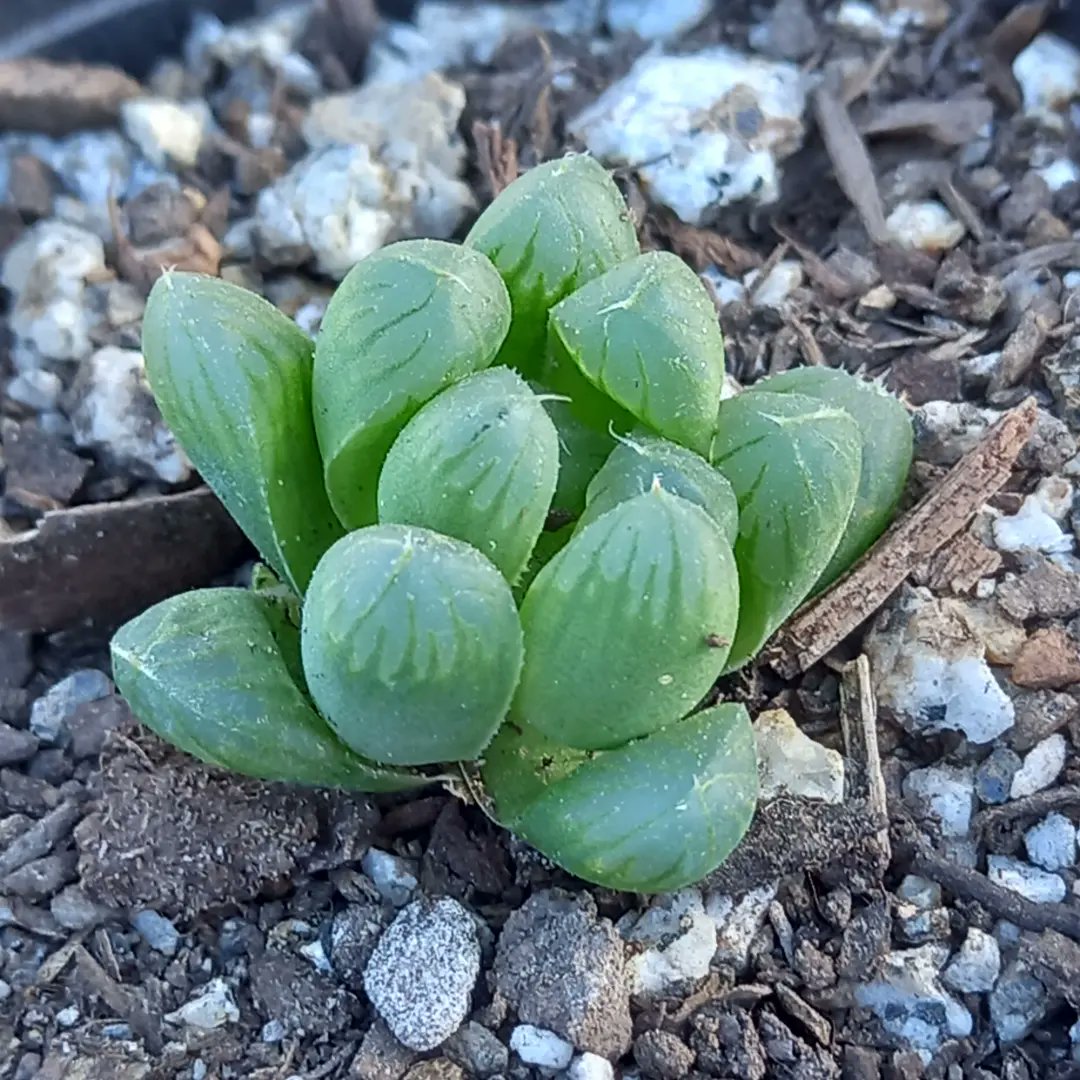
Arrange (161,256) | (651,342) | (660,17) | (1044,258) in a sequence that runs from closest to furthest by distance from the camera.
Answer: (651,342) < (1044,258) < (161,256) < (660,17)

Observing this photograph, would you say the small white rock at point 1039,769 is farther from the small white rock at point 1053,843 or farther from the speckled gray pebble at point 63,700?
the speckled gray pebble at point 63,700

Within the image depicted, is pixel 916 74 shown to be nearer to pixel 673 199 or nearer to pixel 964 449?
pixel 673 199

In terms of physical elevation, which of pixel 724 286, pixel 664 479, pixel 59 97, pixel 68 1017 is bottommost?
pixel 68 1017

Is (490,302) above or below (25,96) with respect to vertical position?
above

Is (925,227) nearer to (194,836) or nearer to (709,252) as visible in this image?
(709,252)

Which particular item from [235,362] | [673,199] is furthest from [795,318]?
[235,362]

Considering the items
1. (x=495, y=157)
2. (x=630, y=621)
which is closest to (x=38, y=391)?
(x=495, y=157)

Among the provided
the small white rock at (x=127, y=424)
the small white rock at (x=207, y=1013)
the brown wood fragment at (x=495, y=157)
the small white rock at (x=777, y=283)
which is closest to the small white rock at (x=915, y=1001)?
the small white rock at (x=207, y=1013)
